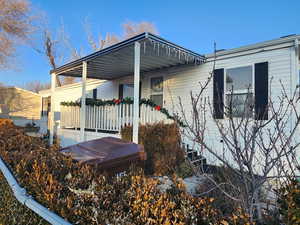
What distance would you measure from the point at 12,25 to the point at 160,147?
53.4 feet

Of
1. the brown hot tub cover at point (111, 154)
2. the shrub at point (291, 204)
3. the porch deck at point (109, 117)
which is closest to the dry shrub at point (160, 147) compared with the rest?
the porch deck at point (109, 117)

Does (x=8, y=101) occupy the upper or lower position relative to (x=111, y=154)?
upper

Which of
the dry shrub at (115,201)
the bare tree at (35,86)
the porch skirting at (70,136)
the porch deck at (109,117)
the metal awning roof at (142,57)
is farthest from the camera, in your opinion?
the bare tree at (35,86)

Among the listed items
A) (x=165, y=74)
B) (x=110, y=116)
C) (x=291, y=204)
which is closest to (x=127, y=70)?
(x=165, y=74)

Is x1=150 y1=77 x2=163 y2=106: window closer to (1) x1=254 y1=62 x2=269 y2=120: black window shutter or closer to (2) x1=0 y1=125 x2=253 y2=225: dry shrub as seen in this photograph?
(1) x1=254 y1=62 x2=269 y2=120: black window shutter

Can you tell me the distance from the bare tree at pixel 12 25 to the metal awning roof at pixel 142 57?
1022cm

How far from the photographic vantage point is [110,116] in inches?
294

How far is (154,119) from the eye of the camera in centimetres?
684

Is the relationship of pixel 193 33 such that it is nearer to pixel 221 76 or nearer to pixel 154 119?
pixel 221 76

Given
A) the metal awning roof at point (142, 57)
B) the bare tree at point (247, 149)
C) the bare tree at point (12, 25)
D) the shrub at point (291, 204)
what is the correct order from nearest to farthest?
the shrub at point (291, 204), the bare tree at point (247, 149), the metal awning roof at point (142, 57), the bare tree at point (12, 25)

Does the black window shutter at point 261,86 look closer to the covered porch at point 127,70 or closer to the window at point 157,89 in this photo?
the covered porch at point 127,70

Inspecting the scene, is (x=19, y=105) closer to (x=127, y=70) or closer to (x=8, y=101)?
(x=8, y=101)

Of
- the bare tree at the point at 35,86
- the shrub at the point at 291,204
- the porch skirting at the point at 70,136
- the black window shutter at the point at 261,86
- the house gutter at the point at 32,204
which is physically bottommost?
the porch skirting at the point at 70,136

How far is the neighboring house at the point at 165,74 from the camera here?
18.3 ft
